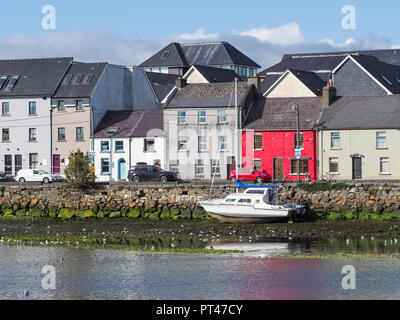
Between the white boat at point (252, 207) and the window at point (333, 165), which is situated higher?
the window at point (333, 165)

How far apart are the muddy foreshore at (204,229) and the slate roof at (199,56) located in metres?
74.9

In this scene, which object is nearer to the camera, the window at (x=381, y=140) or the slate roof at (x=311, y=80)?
the window at (x=381, y=140)

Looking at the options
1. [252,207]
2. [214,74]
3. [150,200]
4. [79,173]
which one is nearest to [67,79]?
[79,173]

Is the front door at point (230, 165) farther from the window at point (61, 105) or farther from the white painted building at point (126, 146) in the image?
the window at point (61, 105)

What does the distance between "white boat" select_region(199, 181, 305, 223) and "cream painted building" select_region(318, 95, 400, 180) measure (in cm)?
1212

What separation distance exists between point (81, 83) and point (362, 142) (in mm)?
27488

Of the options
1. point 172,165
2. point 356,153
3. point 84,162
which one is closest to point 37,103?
point 172,165

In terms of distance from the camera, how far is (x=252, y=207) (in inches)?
2084

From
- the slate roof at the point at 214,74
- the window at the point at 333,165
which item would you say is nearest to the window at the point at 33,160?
the window at the point at 333,165

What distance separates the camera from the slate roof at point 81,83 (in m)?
79.2

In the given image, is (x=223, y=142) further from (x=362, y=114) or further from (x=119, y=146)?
(x=362, y=114)

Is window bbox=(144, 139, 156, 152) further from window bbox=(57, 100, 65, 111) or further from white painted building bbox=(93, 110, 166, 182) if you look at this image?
window bbox=(57, 100, 65, 111)

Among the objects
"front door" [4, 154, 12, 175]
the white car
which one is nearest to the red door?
"front door" [4, 154, 12, 175]
